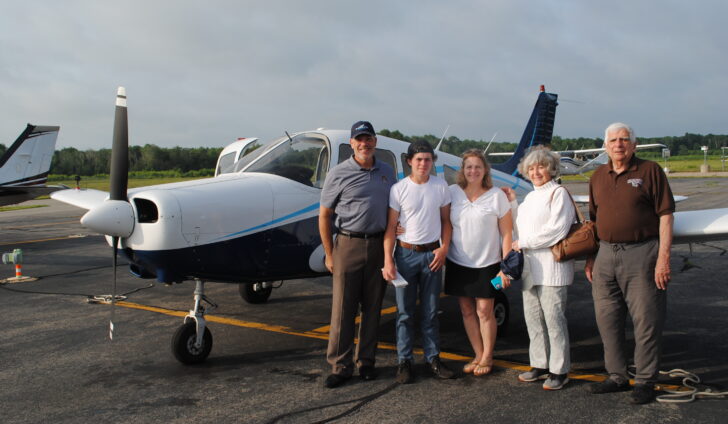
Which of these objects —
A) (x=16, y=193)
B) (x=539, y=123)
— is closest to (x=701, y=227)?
(x=539, y=123)

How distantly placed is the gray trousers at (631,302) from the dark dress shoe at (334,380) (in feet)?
6.35

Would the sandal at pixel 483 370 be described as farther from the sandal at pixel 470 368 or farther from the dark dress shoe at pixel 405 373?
the dark dress shoe at pixel 405 373

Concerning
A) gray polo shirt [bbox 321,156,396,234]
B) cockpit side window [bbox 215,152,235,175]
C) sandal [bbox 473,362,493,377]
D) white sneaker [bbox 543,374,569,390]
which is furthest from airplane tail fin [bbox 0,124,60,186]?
white sneaker [bbox 543,374,569,390]

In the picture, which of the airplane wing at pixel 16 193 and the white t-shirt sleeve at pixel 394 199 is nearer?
the white t-shirt sleeve at pixel 394 199

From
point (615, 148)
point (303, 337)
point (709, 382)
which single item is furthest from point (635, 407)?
point (303, 337)

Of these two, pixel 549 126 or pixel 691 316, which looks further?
pixel 549 126

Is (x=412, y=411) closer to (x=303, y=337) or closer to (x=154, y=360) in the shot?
(x=303, y=337)

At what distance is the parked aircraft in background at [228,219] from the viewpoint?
4180 mm

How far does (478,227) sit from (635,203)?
1.08 m

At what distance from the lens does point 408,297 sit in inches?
166

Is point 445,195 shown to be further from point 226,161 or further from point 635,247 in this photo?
point 226,161

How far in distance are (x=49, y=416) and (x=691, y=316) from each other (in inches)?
247

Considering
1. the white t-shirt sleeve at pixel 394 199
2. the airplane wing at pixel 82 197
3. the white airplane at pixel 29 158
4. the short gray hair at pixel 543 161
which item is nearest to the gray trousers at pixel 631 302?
the short gray hair at pixel 543 161

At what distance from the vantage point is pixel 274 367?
15.3 feet
